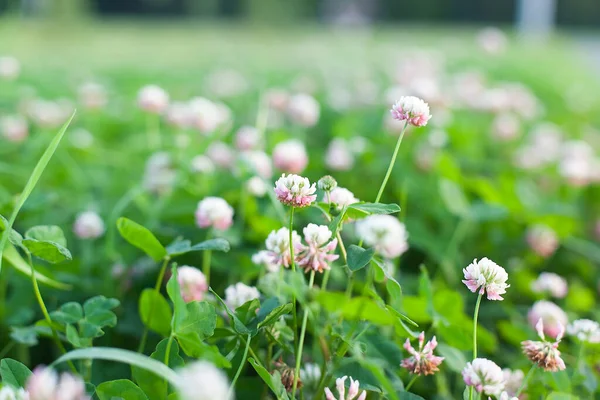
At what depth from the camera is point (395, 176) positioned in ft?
4.87

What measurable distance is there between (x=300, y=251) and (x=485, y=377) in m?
0.20

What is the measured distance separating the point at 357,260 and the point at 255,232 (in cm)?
46

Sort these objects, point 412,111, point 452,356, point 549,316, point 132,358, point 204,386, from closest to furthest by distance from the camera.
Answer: point 204,386
point 132,358
point 412,111
point 452,356
point 549,316

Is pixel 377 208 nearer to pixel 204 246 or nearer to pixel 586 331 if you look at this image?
pixel 204 246

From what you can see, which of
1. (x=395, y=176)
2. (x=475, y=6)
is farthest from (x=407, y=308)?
(x=475, y=6)

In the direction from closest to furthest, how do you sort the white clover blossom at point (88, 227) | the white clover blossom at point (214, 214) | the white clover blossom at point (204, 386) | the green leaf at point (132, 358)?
the white clover blossom at point (204, 386) < the green leaf at point (132, 358) < the white clover blossom at point (214, 214) < the white clover blossom at point (88, 227)

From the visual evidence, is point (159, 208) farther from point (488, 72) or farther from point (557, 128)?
point (488, 72)

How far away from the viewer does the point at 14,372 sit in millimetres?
635

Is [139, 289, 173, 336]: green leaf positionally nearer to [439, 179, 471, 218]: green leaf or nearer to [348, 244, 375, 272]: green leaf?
[348, 244, 375, 272]: green leaf

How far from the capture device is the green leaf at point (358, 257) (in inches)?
25.2

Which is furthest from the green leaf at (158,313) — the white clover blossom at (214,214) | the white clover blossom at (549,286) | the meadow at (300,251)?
the white clover blossom at (549,286)

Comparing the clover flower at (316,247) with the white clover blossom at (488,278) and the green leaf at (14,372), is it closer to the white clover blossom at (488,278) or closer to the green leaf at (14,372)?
the white clover blossom at (488,278)

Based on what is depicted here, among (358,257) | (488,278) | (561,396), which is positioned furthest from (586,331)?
(358,257)

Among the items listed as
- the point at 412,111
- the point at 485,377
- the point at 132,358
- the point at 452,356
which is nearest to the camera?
the point at 132,358
